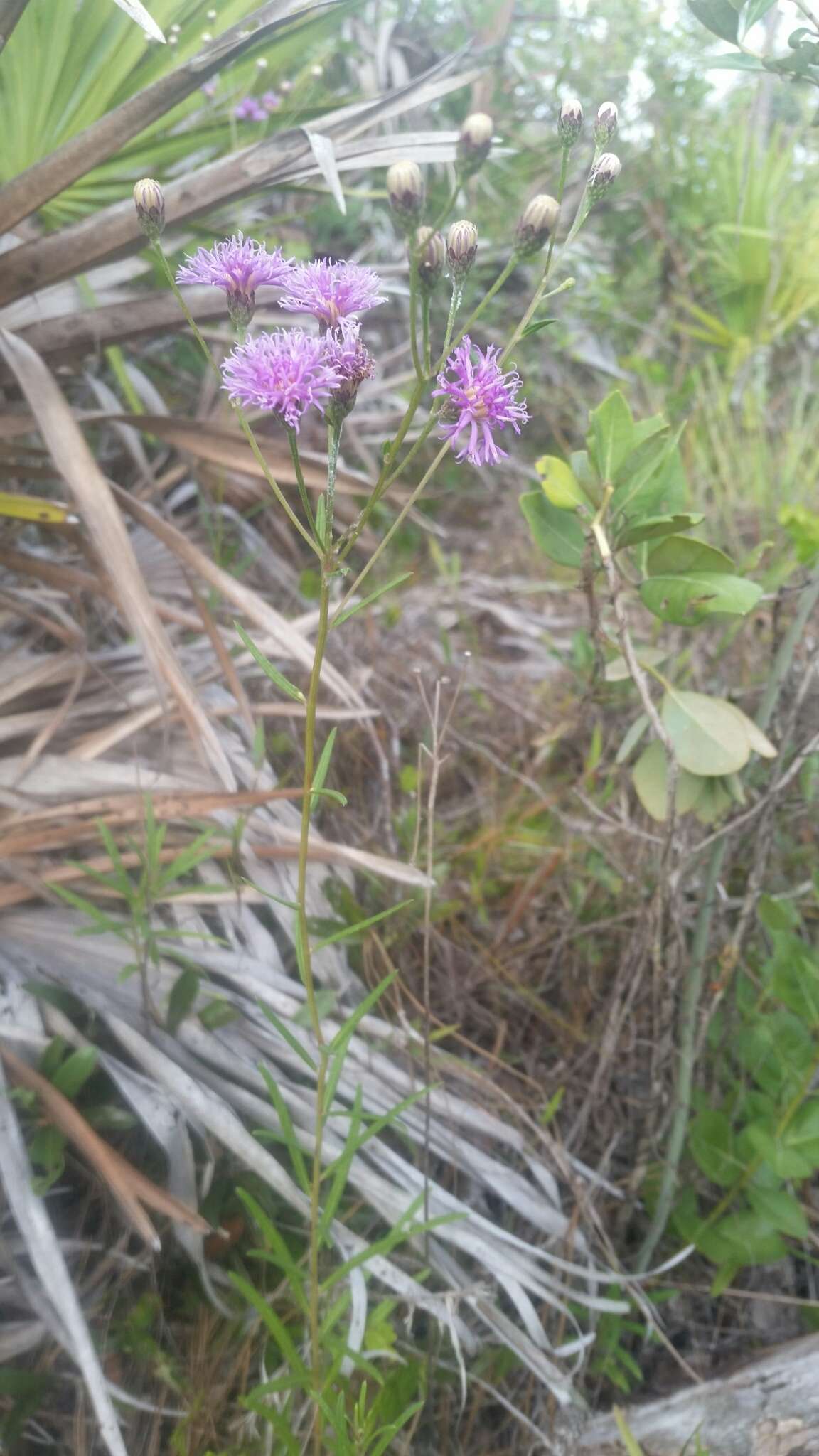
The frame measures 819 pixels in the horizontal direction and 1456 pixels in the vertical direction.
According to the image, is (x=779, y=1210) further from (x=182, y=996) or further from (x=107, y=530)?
(x=107, y=530)

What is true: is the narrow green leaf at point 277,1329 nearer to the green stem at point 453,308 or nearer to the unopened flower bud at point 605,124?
the green stem at point 453,308

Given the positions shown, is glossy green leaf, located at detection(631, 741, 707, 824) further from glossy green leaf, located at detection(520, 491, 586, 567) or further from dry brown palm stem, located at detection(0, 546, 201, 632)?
dry brown palm stem, located at detection(0, 546, 201, 632)

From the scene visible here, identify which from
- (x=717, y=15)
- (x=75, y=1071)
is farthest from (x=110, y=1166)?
(x=717, y=15)

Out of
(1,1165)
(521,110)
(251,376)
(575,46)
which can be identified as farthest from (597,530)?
(575,46)

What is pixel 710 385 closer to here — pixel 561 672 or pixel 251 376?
pixel 561 672

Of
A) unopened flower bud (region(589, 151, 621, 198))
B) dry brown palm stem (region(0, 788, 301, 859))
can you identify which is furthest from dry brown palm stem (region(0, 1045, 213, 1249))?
unopened flower bud (region(589, 151, 621, 198))

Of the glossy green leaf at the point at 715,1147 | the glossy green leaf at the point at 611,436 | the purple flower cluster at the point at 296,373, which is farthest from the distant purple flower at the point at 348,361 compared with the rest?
the glossy green leaf at the point at 715,1147
